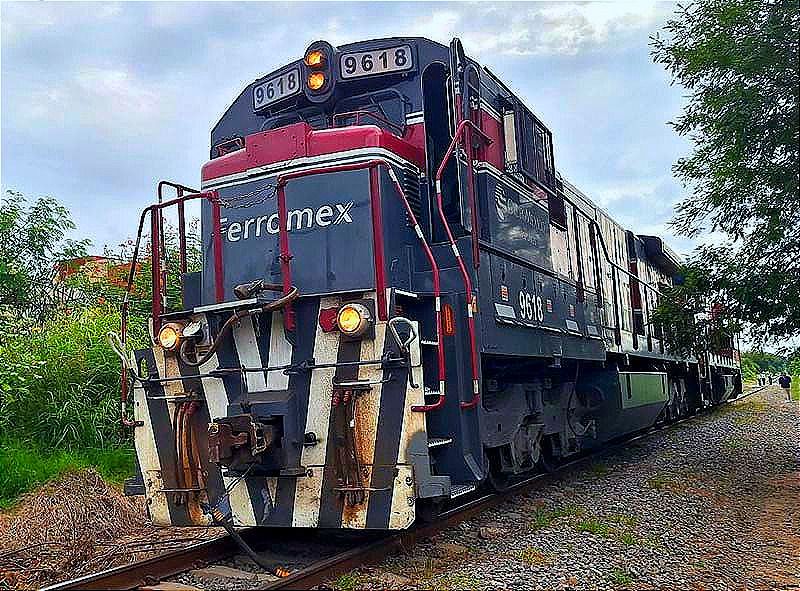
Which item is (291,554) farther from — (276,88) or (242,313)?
(276,88)

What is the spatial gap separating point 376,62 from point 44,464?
202 inches

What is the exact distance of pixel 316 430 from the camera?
193 inches

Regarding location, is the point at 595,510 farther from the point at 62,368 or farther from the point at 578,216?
the point at 62,368

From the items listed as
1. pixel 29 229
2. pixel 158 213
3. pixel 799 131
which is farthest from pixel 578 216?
pixel 29 229

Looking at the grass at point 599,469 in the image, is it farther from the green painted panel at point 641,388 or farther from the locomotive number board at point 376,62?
the locomotive number board at point 376,62

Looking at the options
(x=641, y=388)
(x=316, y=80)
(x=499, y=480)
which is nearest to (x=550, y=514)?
(x=499, y=480)

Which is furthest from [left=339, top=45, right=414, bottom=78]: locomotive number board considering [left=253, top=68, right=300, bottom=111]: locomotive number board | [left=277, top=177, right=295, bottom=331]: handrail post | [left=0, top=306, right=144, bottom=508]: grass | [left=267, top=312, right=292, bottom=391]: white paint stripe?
[left=0, top=306, right=144, bottom=508]: grass

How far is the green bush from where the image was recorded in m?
8.42

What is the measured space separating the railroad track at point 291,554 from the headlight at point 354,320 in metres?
1.36

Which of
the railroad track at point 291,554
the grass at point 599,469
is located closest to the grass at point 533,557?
the railroad track at point 291,554

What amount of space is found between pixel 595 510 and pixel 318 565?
10.9 feet

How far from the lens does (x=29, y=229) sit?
35.5ft

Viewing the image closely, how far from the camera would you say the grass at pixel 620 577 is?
183 inches

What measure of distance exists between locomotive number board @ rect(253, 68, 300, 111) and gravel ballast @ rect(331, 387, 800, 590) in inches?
144
